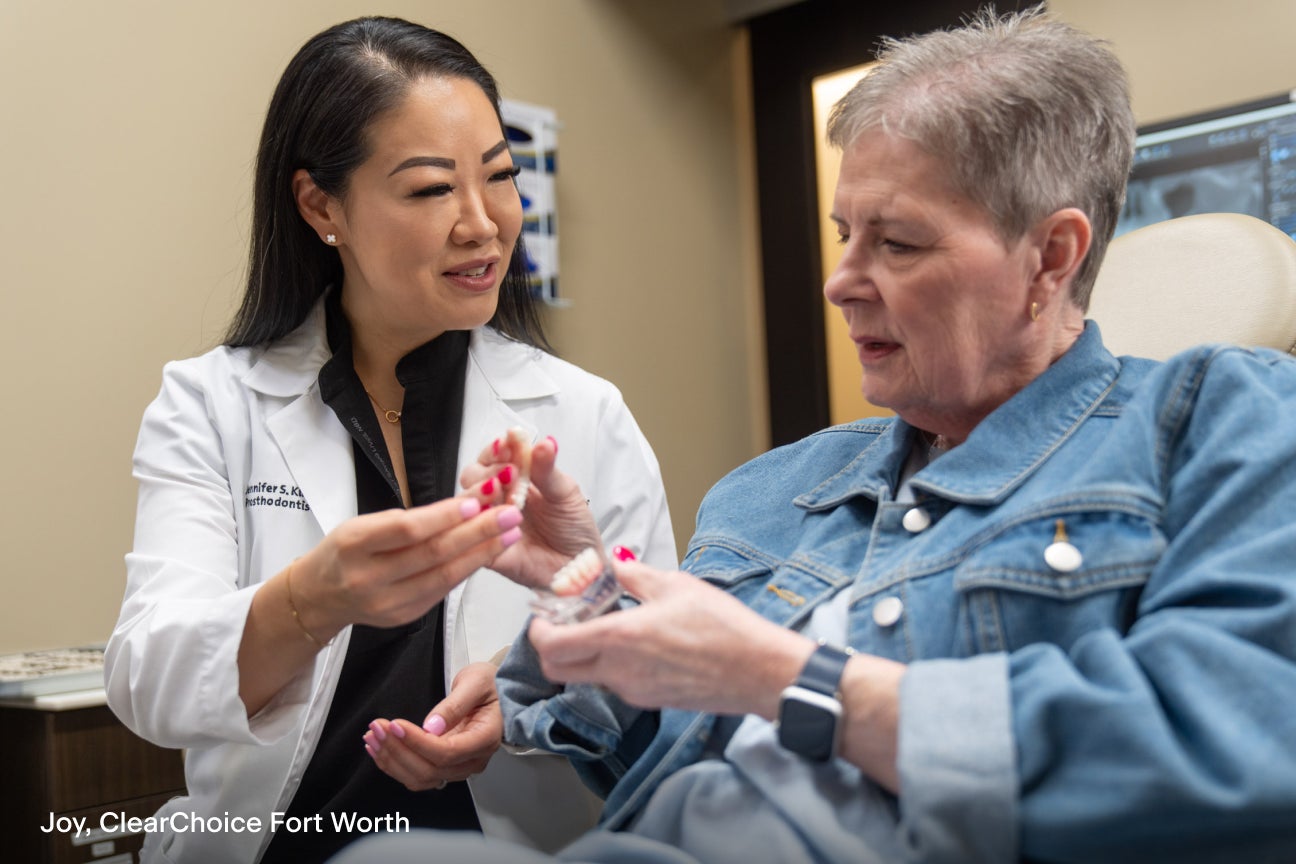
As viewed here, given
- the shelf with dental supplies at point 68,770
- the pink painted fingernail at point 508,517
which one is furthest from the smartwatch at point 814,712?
the shelf with dental supplies at point 68,770

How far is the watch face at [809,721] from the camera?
85 centimetres

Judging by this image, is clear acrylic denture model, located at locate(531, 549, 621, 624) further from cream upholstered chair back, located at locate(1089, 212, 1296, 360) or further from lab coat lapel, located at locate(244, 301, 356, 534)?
cream upholstered chair back, located at locate(1089, 212, 1296, 360)

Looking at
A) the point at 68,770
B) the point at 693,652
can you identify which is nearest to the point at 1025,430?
the point at 693,652

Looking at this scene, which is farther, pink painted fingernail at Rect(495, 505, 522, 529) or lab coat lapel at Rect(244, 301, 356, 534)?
lab coat lapel at Rect(244, 301, 356, 534)

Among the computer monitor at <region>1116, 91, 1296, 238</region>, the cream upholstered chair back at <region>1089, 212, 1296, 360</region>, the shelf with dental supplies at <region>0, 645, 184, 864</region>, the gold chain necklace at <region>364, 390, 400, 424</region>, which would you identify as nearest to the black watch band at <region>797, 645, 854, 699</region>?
the cream upholstered chair back at <region>1089, 212, 1296, 360</region>

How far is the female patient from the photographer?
129 centimetres

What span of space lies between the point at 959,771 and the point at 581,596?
0.34 meters

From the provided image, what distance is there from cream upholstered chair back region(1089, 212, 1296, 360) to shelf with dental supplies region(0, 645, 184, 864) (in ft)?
5.20

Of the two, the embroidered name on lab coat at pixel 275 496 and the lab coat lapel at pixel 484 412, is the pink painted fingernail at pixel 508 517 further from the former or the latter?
the embroidered name on lab coat at pixel 275 496

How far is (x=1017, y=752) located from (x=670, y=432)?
2553mm

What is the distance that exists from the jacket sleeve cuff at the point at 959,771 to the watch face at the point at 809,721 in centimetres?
5

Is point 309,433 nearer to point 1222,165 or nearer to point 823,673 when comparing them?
point 823,673

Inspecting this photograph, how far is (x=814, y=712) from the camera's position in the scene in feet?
2.77

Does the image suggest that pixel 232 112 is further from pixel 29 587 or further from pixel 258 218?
pixel 29 587
